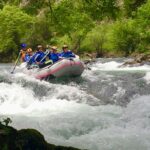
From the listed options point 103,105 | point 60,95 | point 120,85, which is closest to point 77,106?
point 103,105

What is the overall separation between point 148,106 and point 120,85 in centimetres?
360

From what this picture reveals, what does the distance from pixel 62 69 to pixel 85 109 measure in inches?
239

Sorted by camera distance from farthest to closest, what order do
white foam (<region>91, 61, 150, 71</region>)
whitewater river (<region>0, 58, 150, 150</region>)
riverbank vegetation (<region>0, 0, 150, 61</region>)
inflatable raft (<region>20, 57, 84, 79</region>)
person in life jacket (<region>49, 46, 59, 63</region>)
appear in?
riverbank vegetation (<region>0, 0, 150, 61</region>) < white foam (<region>91, 61, 150, 71</region>) < person in life jacket (<region>49, 46, 59, 63</region>) < inflatable raft (<region>20, 57, 84, 79</region>) < whitewater river (<region>0, 58, 150, 150</region>)

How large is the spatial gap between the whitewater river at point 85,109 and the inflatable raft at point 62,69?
330 millimetres

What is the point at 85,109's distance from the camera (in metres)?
12.2

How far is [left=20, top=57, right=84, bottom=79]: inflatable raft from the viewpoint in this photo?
18.0m

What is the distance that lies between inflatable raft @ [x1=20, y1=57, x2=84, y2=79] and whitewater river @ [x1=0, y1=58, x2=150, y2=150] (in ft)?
1.08

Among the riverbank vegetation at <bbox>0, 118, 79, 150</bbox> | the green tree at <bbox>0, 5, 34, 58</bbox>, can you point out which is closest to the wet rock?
the riverbank vegetation at <bbox>0, 118, 79, 150</bbox>

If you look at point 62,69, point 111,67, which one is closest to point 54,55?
point 62,69

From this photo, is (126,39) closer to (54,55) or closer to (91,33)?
(91,33)

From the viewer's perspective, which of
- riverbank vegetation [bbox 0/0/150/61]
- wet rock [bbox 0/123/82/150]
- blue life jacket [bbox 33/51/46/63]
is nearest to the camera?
wet rock [bbox 0/123/82/150]

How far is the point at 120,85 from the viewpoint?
610 inches

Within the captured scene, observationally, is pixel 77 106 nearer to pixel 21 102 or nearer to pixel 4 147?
pixel 21 102

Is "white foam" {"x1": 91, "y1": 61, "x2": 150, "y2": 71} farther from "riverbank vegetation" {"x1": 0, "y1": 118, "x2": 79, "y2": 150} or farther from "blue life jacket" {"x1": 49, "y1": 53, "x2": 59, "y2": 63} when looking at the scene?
"riverbank vegetation" {"x1": 0, "y1": 118, "x2": 79, "y2": 150}
